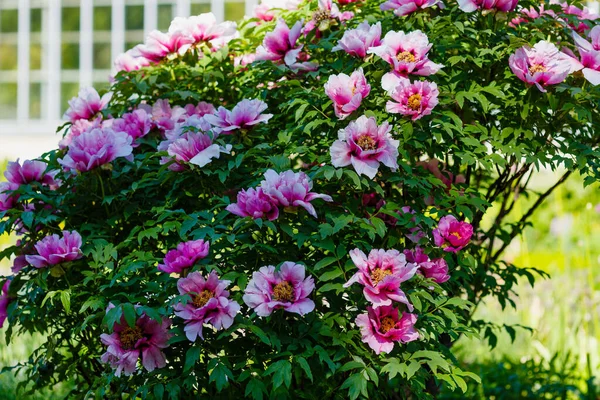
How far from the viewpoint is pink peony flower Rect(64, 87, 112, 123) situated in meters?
2.45

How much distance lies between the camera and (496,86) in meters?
2.10

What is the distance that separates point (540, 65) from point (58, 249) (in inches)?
48.1

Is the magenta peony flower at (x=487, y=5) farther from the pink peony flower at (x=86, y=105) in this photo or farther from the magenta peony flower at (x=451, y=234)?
the pink peony flower at (x=86, y=105)

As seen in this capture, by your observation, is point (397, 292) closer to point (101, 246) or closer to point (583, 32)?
point (101, 246)

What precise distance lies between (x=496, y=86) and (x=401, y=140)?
30 cm

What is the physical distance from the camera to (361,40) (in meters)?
2.04

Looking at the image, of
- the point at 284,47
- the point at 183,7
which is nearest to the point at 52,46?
the point at 183,7

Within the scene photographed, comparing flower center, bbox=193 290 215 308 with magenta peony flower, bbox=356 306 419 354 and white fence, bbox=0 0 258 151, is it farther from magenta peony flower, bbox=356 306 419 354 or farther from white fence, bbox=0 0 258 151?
white fence, bbox=0 0 258 151

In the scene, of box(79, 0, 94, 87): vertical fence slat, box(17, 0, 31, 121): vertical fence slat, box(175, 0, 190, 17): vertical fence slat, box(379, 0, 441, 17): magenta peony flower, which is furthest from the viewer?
box(17, 0, 31, 121): vertical fence slat

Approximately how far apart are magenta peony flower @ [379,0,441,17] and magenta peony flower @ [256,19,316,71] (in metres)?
0.24

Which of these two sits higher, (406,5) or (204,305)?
(406,5)

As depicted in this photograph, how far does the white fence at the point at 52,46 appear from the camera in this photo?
9.45m

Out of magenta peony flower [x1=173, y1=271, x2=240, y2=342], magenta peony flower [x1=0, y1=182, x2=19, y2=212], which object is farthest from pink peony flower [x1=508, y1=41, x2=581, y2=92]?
magenta peony flower [x1=0, y1=182, x2=19, y2=212]

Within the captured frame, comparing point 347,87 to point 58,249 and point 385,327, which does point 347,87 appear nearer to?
point 385,327
